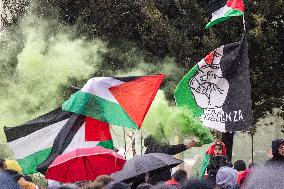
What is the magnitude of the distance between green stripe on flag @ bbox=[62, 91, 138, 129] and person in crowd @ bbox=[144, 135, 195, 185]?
2.07 ft

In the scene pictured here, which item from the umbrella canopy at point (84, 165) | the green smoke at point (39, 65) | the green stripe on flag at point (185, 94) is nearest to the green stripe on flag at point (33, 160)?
the umbrella canopy at point (84, 165)

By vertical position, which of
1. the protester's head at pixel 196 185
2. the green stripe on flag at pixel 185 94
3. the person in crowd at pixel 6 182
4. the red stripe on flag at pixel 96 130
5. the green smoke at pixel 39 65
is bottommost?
the protester's head at pixel 196 185

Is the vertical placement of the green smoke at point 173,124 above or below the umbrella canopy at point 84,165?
above

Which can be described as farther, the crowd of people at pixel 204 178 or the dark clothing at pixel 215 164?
the dark clothing at pixel 215 164

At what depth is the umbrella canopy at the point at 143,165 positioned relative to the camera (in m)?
6.37

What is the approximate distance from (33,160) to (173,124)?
2194mm

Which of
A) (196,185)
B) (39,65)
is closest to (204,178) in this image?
(196,185)

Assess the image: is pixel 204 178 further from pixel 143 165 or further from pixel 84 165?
pixel 84 165

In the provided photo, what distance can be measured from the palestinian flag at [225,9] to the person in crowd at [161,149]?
2.49 metres

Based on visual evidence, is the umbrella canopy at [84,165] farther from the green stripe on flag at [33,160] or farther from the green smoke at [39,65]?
the green smoke at [39,65]

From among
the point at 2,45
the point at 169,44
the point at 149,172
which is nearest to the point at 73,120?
the point at 149,172

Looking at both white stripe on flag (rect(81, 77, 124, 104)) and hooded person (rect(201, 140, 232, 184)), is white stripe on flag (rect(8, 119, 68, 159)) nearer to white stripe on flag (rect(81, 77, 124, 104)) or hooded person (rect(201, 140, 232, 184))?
white stripe on flag (rect(81, 77, 124, 104))

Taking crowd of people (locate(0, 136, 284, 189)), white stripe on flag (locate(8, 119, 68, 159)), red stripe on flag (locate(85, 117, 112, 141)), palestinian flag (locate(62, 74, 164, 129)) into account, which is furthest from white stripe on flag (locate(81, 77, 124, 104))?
crowd of people (locate(0, 136, 284, 189))

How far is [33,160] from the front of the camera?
788cm
